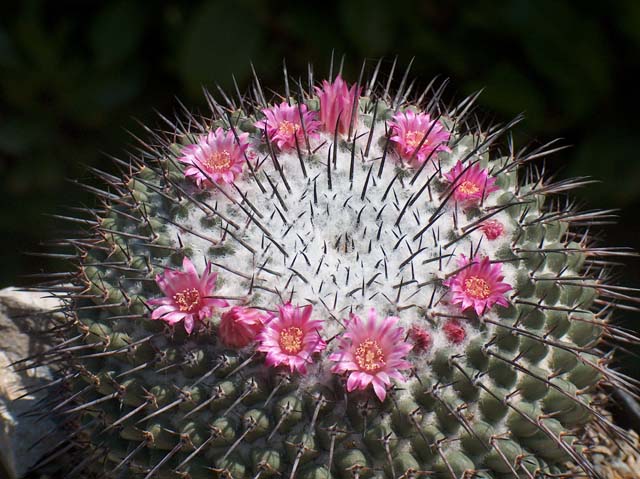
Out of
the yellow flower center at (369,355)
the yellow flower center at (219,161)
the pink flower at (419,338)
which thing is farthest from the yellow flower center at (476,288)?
the yellow flower center at (219,161)

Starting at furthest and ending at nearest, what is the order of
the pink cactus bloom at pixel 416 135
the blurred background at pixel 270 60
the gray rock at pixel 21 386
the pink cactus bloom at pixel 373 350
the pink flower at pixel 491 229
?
1. the blurred background at pixel 270 60
2. the gray rock at pixel 21 386
3. the pink cactus bloom at pixel 416 135
4. the pink flower at pixel 491 229
5. the pink cactus bloom at pixel 373 350

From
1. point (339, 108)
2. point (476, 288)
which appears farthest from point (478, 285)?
point (339, 108)

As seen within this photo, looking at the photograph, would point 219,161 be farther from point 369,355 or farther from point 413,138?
A: point 369,355

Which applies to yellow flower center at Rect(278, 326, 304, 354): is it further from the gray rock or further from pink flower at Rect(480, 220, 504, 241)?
the gray rock

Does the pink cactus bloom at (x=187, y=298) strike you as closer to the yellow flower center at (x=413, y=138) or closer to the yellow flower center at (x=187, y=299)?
the yellow flower center at (x=187, y=299)

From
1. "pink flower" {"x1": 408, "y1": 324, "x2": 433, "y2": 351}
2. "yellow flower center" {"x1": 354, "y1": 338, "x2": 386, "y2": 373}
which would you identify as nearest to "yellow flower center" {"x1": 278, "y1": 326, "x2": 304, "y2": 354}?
"yellow flower center" {"x1": 354, "y1": 338, "x2": 386, "y2": 373}

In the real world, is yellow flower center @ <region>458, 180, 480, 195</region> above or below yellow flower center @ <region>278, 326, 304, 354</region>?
above
